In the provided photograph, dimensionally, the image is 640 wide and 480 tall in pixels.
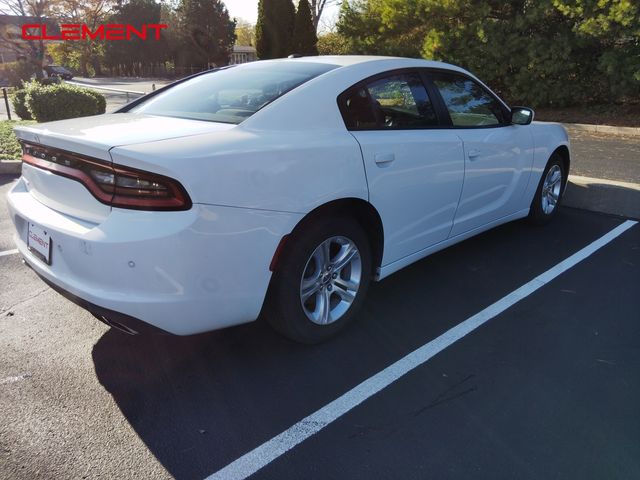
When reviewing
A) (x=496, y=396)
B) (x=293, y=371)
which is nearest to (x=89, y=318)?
(x=293, y=371)

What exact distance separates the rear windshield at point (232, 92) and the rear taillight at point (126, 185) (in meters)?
0.70

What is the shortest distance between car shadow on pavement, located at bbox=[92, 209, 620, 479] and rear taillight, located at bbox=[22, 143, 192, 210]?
1.00 meters

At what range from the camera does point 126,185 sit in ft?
7.48

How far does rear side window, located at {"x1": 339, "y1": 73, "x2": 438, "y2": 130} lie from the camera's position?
303 centimetres

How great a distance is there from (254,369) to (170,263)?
0.91 metres

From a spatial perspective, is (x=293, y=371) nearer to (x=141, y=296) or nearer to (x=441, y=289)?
(x=141, y=296)

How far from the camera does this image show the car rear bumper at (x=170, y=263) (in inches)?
87.0

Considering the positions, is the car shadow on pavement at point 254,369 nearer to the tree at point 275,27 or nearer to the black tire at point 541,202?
the black tire at point 541,202

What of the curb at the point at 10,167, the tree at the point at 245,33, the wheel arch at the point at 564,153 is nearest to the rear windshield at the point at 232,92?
the wheel arch at the point at 564,153

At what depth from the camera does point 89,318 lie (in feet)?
10.9

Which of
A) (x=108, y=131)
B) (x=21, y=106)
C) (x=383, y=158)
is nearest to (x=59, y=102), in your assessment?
(x=21, y=106)

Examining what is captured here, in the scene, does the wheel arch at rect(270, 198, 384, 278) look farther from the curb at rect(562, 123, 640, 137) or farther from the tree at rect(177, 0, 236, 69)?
the tree at rect(177, 0, 236, 69)

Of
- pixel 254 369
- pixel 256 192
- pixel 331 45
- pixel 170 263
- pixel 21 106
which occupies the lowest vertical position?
pixel 254 369

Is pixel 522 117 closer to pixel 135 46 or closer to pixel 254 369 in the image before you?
pixel 254 369
